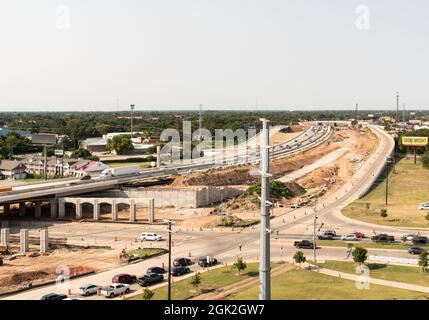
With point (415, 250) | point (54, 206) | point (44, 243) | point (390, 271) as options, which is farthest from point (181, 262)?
point (54, 206)

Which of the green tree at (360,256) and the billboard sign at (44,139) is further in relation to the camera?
the billboard sign at (44,139)

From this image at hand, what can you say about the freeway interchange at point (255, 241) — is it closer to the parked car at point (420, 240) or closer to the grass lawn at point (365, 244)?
the grass lawn at point (365, 244)

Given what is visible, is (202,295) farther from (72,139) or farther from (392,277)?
(72,139)

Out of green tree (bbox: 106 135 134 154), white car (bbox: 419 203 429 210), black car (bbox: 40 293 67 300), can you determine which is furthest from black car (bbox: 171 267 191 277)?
green tree (bbox: 106 135 134 154)

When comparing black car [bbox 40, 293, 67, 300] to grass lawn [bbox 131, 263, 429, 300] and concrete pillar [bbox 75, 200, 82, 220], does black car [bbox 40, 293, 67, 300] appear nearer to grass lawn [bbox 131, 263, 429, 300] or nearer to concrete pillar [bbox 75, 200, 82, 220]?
grass lawn [bbox 131, 263, 429, 300]

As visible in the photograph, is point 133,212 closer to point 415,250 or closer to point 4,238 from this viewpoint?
point 4,238

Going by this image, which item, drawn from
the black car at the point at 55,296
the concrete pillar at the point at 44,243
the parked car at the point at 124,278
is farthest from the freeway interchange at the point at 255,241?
the concrete pillar at the point at 44,243
